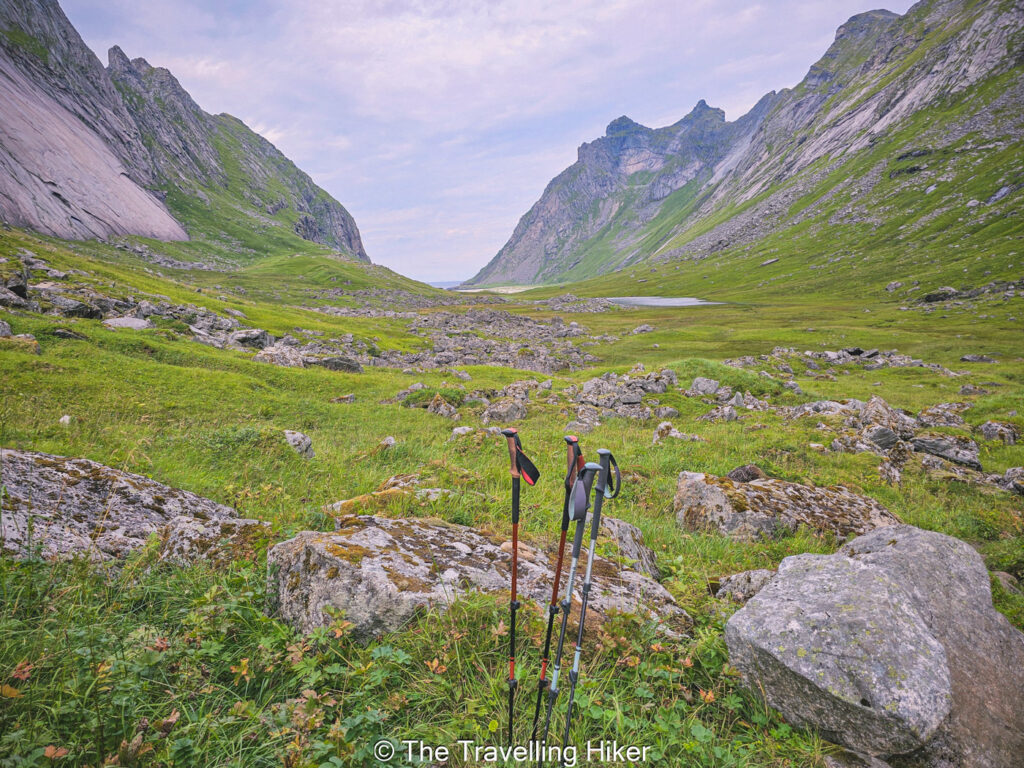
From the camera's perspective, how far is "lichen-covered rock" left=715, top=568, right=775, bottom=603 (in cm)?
584

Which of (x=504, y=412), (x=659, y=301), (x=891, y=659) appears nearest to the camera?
(x=891, y=659)

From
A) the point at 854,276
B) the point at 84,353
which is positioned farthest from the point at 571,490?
the point at 854,276

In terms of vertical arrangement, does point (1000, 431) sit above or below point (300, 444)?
below

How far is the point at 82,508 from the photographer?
5.59 metres

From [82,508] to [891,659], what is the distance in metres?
9.81

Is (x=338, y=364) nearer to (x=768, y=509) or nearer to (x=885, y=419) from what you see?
(x=768, y=509)

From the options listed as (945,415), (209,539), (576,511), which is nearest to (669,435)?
(576,511)

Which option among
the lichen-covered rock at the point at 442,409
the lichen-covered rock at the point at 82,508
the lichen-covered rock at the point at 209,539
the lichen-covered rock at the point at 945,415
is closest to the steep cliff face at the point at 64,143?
the lichen-covered rock at the point at 442,409

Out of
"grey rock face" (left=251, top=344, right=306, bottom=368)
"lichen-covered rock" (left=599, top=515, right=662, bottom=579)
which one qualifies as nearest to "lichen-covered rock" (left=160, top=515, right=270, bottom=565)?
"lichen-covered rock" (left=599, top=515, right=662, bottom=579)

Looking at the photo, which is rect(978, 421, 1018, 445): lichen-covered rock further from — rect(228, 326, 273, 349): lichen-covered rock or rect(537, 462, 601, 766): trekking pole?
rect(228, 326, 273, 349): lichen-covered rock

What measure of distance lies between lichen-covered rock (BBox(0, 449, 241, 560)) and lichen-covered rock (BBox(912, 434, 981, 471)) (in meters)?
23.0

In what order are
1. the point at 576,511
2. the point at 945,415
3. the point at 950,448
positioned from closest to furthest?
the point at 576,511 → the point at 950,448 → the point at 945,415

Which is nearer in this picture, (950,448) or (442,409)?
(950,448)

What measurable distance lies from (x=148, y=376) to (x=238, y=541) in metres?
17.0
